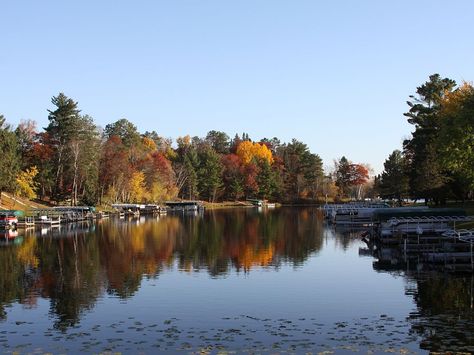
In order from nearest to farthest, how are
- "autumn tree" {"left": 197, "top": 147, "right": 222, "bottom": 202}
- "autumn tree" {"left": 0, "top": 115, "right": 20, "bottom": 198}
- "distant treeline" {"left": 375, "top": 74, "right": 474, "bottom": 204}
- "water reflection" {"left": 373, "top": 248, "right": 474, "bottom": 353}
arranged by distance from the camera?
"water reflection" {"left": 373, "top": 248, "right": 474, "bottom": 353}
"distant treeline" {"left": 375, "top": 74, "right": 474, "bottom": 204}
"autumn tree" {"left": 0, "top": 115, "right": 20, "bottom": 198}
"autumn tree" {"left": 197, "top": 147, "right": 222, "bottom": 202}

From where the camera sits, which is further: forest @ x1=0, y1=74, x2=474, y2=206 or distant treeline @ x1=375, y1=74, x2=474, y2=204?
forest @ x1=0, y1=74, x2=474, y2=206

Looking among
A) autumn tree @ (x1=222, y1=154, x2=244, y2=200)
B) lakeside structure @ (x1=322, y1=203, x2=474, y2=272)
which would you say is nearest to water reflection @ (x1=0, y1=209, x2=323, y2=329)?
lakeside structure @ (x1=322, y1=203, x2=474, y2=272)

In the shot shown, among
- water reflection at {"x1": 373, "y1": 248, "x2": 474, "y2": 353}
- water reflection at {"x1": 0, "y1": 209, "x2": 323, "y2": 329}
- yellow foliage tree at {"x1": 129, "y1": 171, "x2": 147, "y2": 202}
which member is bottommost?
water reflection at {"x1": 373, "y1": 248, "x2": 474, "y2": 353}

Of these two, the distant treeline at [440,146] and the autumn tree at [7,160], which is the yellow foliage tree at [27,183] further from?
the distant treeline at [440,146]

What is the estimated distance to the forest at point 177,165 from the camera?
7806 cm

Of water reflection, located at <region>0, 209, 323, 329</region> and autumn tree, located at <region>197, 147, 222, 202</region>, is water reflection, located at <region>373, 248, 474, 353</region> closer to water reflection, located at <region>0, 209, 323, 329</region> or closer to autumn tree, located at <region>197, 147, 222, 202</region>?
water reflection, located at <region>0, 209, 323, 329</region>

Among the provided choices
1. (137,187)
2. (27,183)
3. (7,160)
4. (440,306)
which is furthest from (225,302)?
(137,187)

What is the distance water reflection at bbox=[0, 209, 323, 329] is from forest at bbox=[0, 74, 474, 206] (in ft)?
64.9

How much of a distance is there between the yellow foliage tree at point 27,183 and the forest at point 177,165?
199mm

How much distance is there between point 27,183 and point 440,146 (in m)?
80.0

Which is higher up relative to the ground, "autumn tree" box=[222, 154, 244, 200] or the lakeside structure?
"autumn tree" box=[222, 154, 244, 200]

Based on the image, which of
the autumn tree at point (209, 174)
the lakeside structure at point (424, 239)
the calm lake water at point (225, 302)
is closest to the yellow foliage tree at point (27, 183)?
the calm lake water at point (225, 302)

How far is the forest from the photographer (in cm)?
7806

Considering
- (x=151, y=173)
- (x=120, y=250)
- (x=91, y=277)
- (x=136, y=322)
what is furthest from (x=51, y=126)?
(x=136, y=322)
